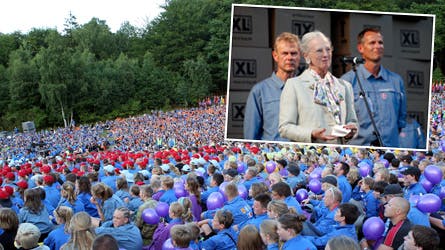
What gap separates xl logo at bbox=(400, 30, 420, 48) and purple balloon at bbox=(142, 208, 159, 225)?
12.9ft

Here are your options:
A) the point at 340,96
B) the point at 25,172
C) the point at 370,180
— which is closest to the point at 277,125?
the point at 340,96

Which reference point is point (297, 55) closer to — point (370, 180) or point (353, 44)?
point (353, 44)

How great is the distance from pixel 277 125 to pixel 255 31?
1.35 meters

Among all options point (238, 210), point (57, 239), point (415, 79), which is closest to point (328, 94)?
point (415, 79)

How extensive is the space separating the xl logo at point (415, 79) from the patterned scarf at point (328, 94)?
41.4 inches

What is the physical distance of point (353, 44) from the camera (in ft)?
21.7

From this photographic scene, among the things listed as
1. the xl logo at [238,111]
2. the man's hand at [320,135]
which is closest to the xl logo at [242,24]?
the xl logo at [238,111]

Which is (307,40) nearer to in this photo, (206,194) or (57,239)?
(206,194)

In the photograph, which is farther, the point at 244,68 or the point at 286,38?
the point at 244,68

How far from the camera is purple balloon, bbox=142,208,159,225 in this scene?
6379 millimetres

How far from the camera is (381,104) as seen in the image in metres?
6.56

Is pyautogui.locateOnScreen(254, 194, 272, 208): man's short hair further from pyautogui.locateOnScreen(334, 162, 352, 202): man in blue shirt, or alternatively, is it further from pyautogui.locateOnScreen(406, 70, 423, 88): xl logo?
pyautogui.locateOnScreen(406, 70, 423, 88): xl logo

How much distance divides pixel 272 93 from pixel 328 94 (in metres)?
0.71

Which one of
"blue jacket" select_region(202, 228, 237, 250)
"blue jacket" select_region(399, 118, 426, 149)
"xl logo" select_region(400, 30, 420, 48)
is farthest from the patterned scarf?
"blue jacket" select_region(202, 228, 237, 250)
